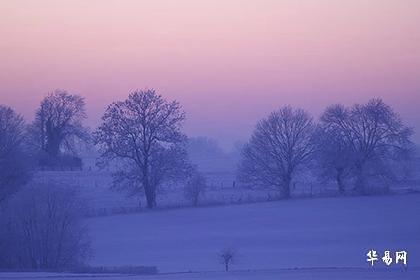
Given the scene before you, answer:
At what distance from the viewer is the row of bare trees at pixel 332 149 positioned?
6781 centimetres

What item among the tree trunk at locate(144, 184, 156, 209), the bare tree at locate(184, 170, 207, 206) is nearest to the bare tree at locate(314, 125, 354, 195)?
the bare tree at locate(184, 170, 207, 206)

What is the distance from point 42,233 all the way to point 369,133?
44048mm

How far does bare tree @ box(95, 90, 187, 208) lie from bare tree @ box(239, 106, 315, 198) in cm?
1199

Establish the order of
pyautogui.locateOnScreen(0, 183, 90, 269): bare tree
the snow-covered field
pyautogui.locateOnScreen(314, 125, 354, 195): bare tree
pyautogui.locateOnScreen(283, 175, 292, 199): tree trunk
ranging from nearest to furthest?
the snow-covered field → pyautogui.locateOnScreen(0, 183, 90, 269): bare tree → pyautogui.locateOnScreen(283, 175, 292, 199): tree trunk → pyautogui.locateOnScreen(314, 125, 354, 195): bare tree

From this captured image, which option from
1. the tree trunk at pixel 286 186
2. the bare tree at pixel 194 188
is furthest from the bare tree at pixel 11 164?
the tree trunk at pixel 286 186

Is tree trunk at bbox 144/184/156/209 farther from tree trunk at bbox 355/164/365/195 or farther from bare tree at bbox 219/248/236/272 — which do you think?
bare tree at bbox 219/248/236/272

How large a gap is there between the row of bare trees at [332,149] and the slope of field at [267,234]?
21.8 feet

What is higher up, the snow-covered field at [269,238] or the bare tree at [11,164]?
the bare tree at [11,164]

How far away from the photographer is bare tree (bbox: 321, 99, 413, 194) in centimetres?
6950

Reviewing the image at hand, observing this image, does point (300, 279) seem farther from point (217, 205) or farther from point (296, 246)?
point (217, 205)

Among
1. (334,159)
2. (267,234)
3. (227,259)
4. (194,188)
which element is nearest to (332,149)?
(334,159)

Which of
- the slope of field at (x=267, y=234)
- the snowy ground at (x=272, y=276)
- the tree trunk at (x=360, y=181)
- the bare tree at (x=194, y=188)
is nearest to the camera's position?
the snowy ground at (x=272, y=276)

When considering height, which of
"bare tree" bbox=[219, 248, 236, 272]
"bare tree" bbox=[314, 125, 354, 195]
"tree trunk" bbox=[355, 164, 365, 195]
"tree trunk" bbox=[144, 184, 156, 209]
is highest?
"bare tree" bbox=[314, 125, 354, 195]

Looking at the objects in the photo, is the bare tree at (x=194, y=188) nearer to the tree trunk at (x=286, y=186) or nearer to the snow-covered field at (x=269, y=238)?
the snow-covered field at (x=269, y=238)
